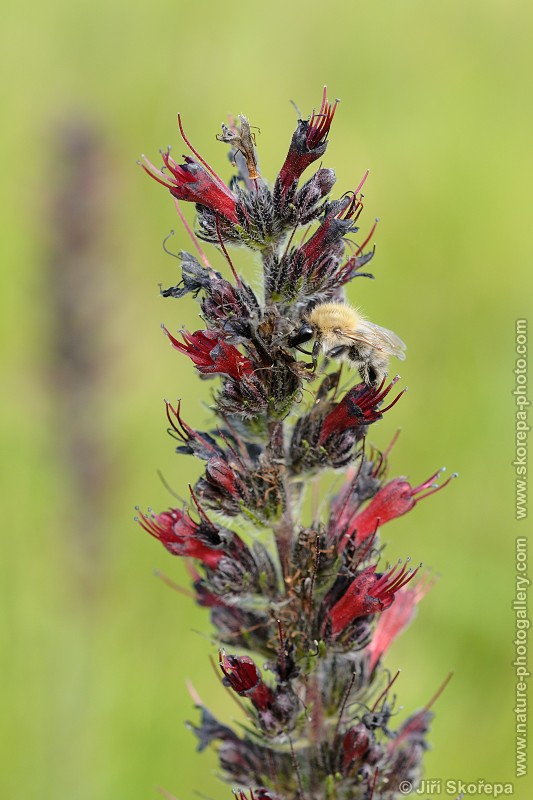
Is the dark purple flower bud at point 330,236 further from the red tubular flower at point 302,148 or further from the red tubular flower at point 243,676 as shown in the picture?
the red tubular flower at point 243,676

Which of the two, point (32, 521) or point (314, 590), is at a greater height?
point (32, 521)

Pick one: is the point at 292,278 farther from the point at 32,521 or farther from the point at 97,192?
the point at 32,521

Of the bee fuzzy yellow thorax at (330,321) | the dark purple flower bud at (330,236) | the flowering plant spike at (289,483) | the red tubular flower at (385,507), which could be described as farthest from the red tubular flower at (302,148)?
the red tubular flower at (385,507)

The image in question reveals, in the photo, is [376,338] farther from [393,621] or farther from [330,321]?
[393,621]

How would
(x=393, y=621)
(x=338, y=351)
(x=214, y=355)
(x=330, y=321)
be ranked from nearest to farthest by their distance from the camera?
(x=214, y=355), (x=330, y=321), (x=338, y=351), (x=393, y=621)

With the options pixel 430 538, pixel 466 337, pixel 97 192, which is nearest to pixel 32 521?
pixel 97 192

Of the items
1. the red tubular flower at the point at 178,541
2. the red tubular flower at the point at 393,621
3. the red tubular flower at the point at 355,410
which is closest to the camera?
the red tubular flower at the point at 355,410

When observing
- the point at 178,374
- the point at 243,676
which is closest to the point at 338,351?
the point at 243,676

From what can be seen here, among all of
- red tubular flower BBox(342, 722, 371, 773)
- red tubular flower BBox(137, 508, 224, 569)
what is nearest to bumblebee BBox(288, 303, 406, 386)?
red tubular flower BBox(137, 508, 224, 569)
